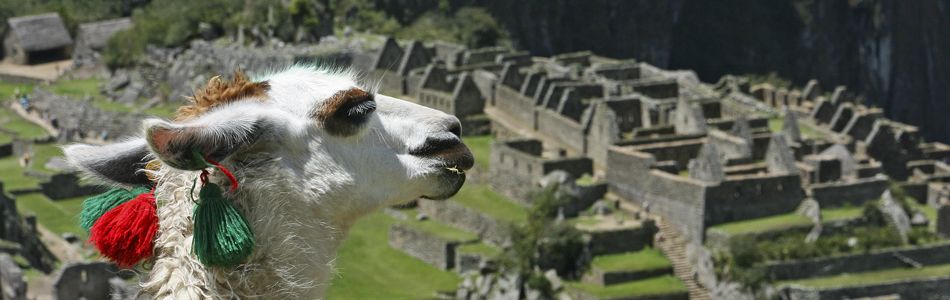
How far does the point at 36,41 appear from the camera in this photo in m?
54.6

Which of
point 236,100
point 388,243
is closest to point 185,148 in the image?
point 236,100

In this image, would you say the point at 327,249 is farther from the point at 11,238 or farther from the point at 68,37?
the point at 68,37

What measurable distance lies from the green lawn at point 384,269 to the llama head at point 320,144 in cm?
1985

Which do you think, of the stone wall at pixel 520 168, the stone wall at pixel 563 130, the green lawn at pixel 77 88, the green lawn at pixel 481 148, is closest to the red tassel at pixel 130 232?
the stone wall at pixel 520 168

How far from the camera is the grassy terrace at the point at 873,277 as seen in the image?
29188 mm

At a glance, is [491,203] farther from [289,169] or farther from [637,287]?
[289,169]

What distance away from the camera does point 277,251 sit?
4.68m

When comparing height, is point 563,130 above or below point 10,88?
above

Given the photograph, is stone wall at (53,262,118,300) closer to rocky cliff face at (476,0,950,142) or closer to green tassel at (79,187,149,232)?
green tassel at (79,187,149,232)

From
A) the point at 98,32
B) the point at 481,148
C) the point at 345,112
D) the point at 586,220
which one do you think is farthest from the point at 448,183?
the point at 98,32

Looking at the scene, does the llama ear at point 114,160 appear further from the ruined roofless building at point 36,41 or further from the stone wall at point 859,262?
the ruined roofless building at point 36,41

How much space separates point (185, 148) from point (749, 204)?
26.5 meters

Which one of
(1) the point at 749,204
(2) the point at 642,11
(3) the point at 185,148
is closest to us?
(3) the point at 185,148

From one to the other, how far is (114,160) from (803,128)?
36048mm
